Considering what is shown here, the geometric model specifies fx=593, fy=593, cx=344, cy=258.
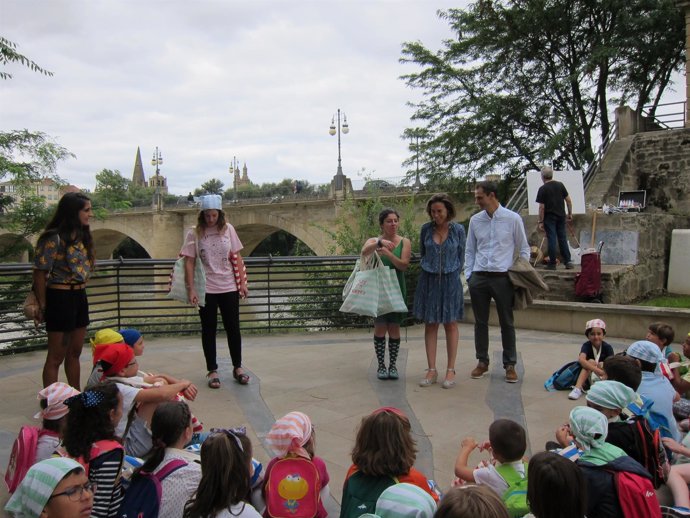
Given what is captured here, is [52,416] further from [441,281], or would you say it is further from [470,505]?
[441,281]

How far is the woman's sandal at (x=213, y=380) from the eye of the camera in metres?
4.91

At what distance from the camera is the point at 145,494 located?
2297 millimetres

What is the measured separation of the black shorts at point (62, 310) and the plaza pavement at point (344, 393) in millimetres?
729

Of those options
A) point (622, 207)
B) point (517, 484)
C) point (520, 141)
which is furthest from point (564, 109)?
point (517, 484)

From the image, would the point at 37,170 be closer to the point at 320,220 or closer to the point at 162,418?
the point at 162,418

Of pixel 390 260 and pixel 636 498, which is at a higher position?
pixel 390 260

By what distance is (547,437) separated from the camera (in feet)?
12.1

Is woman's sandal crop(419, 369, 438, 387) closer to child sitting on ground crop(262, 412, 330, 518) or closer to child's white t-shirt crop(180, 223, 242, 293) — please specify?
child's white t-shirt crop(180, 223, 242, 293)

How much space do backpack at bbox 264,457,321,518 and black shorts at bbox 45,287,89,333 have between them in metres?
2.32

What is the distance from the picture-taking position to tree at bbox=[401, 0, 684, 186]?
1697 cm

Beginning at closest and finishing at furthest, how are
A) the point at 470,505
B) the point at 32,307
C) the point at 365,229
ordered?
the point at 470,505 → the point at 32,307 → the point at 365,229

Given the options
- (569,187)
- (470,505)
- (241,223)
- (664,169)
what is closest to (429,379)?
(470,505)

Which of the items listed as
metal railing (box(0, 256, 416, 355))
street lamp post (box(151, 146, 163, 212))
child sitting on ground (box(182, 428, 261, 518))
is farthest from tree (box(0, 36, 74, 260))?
street lamp post (box(151, 146, 163, 212))

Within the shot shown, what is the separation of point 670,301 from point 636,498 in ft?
28.4
